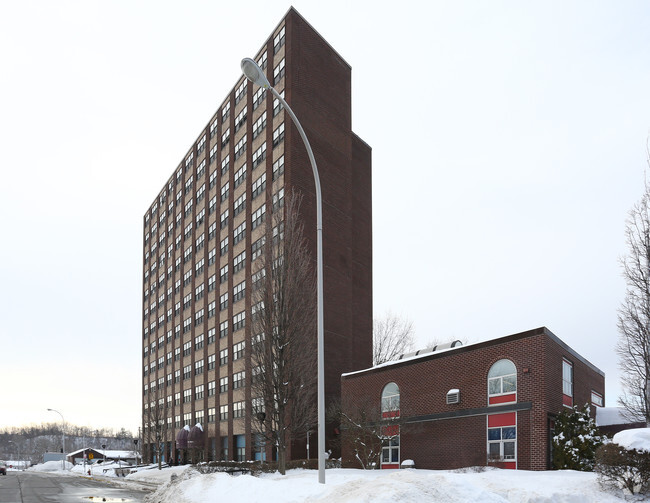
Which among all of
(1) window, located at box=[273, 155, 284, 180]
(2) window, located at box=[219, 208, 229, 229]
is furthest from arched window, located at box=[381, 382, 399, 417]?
(2) window, located at box=[219, 208, 229, 229]

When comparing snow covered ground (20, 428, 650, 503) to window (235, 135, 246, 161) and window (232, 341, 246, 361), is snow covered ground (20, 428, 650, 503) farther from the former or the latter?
window (235, 135, 246, 161)

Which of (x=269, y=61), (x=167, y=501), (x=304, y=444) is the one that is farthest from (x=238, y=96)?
(x=167, y=501)

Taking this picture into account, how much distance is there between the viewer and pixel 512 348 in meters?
26.1

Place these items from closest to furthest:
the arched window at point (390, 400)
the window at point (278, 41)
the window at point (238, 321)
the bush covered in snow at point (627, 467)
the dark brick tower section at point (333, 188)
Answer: the bush covered in snow at point (627, 467) < the arched window at point (390, 400) < the dark brick tower section at point (333, 188) < the window at point (278, 41) < the window at point (238, 321)

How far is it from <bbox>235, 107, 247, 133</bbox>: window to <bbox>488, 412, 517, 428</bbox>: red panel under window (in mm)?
38498

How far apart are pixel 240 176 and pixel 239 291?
10.5 metres

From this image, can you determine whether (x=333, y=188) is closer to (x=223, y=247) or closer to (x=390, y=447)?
(x=223, y=247)

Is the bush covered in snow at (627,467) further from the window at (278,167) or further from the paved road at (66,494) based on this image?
the window at (278,167)

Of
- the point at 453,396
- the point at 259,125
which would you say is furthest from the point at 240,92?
the point at 453,396

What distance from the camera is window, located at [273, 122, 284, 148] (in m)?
49.4

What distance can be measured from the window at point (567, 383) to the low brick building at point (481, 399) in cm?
4

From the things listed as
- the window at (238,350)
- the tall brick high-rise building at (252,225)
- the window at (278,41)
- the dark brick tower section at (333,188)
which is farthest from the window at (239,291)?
the window at (278,41)

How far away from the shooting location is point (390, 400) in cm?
3266

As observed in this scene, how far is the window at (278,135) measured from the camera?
49353 millimetres
